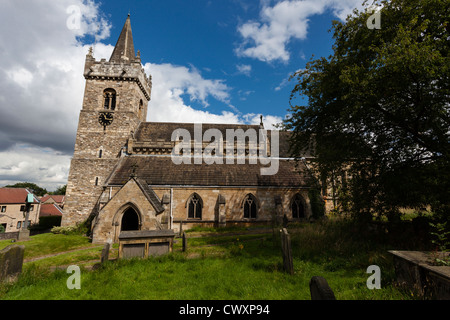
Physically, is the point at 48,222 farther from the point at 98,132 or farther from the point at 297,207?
the point at 297,207

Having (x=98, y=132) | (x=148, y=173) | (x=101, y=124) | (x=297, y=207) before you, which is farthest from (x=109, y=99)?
(x=297, y=207)

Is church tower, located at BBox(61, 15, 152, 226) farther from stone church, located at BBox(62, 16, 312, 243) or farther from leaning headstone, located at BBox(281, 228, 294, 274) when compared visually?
leaning headstone, located at BBox(281, 228, 294, 274)

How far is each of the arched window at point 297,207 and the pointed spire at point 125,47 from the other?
2958 cm

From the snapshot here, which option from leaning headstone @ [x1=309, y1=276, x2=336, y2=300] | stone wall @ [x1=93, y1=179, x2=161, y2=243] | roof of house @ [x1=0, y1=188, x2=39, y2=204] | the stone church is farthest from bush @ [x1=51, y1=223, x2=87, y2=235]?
roof of house @ [x1=0, y1=188, x2=39, y2=204]

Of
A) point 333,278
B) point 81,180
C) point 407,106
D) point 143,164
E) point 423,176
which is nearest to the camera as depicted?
point 333,278

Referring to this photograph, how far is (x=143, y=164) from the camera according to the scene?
22.7 meters

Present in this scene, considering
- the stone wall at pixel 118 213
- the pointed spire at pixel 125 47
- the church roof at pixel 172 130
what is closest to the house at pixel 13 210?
the church roof at pixel 172 130

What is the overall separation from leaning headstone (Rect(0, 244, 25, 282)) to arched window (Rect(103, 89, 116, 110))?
25203 mm

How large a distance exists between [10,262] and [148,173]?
48.7 feet

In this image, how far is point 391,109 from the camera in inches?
377

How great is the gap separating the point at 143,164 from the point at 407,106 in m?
22.2

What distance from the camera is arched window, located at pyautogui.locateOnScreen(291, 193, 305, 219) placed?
67.2ft

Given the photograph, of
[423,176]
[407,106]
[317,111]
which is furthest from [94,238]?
[407,106]
